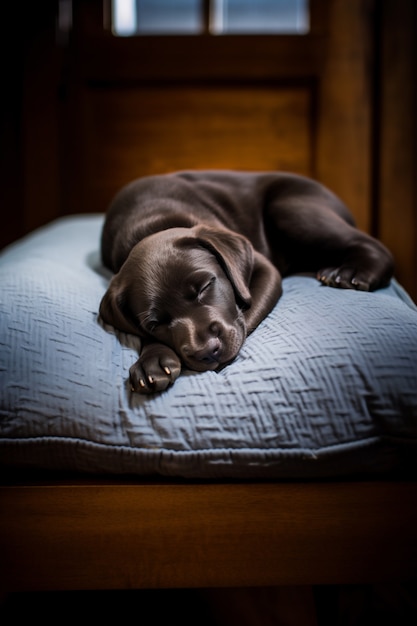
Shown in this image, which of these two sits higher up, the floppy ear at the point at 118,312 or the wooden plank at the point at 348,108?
the wooden plank at the point at 348,108

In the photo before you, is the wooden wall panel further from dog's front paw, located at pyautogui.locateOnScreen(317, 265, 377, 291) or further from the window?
dog's front paw, located at pyautogui.locateOnScreen(317, 265, 377, 291)

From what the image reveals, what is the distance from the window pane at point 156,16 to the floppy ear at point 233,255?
2087mm

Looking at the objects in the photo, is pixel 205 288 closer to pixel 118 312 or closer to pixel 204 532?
pixel 118 312

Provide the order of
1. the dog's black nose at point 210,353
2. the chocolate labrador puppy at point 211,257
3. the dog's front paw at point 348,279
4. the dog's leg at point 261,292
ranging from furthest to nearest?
the dog's front paw at point 348,279 < the dog's leg at point 261,292 < the chocolate labrador puppy at point 211,257 < the dog's black nose at point 210,353

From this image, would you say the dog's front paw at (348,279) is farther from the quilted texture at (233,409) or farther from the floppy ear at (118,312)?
the floppy ear at (118,312)

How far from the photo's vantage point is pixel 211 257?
1651 millimetres

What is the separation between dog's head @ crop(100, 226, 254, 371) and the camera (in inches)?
58.0

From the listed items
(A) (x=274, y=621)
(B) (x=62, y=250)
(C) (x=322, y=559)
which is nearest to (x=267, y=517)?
(C) (x=322, y=559)

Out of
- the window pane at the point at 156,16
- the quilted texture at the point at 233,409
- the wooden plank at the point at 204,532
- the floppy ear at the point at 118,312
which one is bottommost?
the wooden plank at the point at 204,532

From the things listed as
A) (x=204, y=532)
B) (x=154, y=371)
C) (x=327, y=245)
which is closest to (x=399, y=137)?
(x=327, y=245)

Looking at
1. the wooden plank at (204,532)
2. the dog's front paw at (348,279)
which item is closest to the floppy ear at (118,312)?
the wooden plank at (204,532)

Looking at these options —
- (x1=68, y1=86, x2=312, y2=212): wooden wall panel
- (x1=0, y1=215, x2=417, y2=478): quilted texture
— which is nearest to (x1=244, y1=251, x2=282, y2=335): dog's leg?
(x1=0, y1=215, x2=417, y2=478): quilted texture

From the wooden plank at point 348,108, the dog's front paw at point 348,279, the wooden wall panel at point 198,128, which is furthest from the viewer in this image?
the wooden wall panel at point 198,128

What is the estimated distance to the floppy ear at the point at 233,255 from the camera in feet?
5.33
